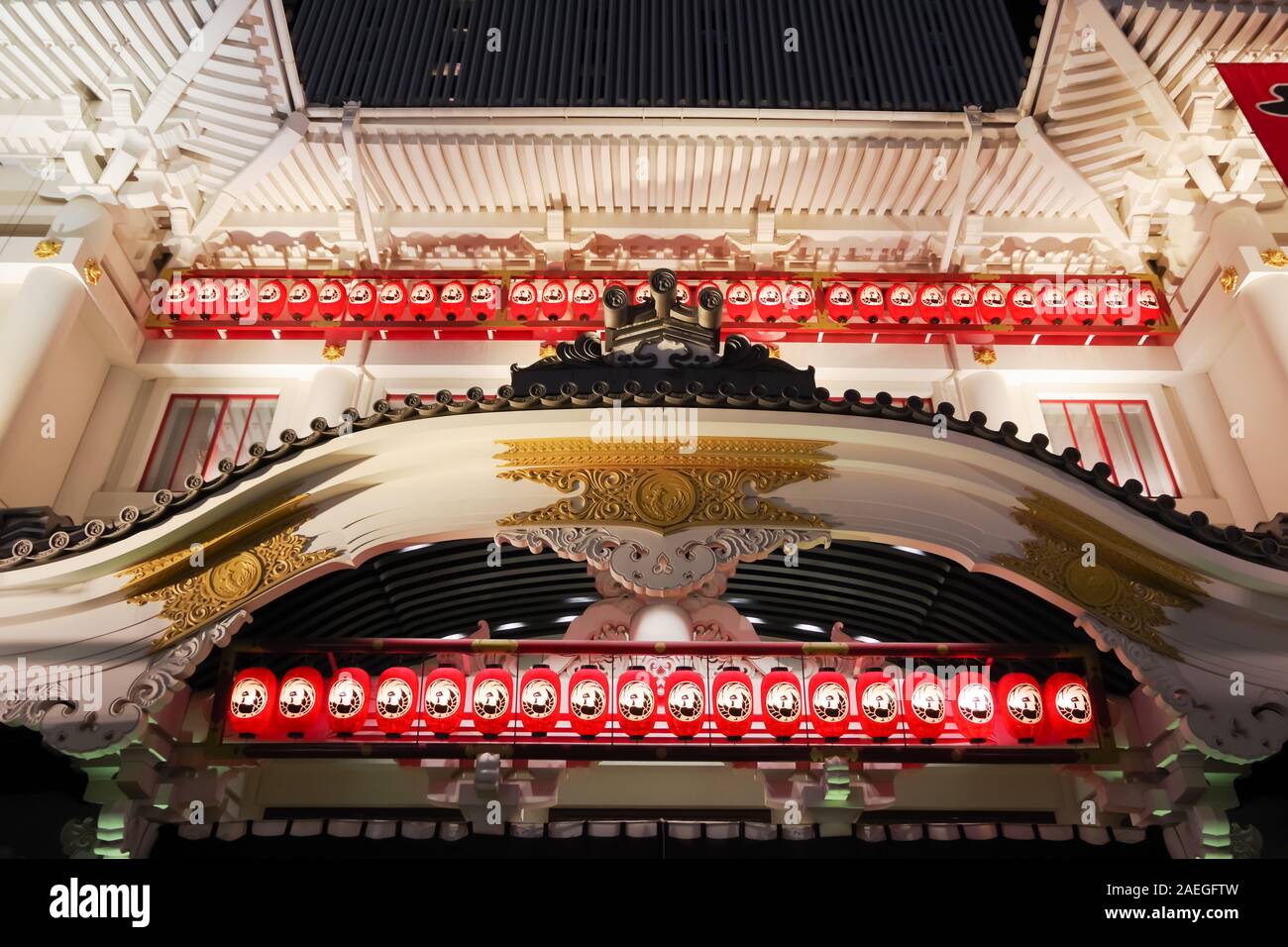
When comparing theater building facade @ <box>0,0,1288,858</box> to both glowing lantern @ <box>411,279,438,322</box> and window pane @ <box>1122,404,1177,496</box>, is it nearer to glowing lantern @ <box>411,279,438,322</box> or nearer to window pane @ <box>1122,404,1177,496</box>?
window pane @ <box>1122,404,1177,496</box>

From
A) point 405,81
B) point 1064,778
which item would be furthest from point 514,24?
point 1064,778

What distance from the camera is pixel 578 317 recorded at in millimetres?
12898

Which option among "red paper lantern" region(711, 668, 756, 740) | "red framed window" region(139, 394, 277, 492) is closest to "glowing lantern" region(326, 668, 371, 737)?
"red paper lantern" region(711, 668, 756, 740)

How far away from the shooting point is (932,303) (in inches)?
517

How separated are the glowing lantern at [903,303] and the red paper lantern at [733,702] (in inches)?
243

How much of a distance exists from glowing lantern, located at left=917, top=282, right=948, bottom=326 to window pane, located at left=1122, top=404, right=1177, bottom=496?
2.45 m

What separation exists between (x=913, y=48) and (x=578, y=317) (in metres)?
6.12

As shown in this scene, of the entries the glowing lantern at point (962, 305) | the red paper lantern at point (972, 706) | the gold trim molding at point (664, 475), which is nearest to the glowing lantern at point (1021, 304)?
the glowing lantern at point (962, 305)

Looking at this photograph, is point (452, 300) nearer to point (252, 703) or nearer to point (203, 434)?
point (203, 434)

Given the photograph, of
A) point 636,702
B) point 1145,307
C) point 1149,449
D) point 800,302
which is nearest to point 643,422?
point 636,702

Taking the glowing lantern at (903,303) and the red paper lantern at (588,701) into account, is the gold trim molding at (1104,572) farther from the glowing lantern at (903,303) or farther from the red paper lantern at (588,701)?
the glowing lantern at (903,303)

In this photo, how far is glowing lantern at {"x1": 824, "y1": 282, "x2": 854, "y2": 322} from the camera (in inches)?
513

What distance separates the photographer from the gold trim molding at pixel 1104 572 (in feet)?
26.1

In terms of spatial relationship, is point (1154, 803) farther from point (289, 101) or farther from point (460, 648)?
point (289, 101)
